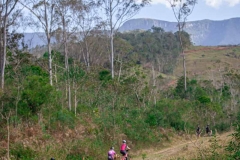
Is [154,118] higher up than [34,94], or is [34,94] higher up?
[34,94]

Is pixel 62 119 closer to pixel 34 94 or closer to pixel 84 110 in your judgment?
pixel 34 94

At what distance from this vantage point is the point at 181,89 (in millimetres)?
28750

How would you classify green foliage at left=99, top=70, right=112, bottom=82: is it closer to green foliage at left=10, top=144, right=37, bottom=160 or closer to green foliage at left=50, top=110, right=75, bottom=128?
green foliage at left=50, top=110, right=75, bottom=128

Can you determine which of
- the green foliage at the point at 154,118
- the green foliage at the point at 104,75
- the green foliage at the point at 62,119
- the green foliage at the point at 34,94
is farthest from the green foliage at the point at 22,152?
the green foliage at the point at 104,75

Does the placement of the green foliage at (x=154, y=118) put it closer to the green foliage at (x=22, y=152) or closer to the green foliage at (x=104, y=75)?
the green foliage at (x=104, y=75)

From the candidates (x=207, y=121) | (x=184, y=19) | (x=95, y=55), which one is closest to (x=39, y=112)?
(x=207, y=121)

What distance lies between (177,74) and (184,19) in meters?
24.6

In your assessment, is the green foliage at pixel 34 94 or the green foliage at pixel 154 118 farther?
the green foliage at pixel 154 118

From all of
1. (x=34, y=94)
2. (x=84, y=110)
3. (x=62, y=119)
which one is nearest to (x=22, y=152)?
(x=34, y=94)

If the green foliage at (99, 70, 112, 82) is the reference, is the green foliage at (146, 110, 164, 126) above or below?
below

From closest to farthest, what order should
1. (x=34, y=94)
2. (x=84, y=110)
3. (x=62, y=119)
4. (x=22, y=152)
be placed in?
(x=22, y=152), (x=34, y=94), (x=62, y=119), (x=84, y=110)

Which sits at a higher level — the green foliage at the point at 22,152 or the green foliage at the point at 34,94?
the green foliage at the point at 34,94

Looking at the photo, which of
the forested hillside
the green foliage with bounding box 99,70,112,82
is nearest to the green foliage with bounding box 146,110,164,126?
the forested hillside

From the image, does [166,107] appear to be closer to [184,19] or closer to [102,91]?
[102,91]
